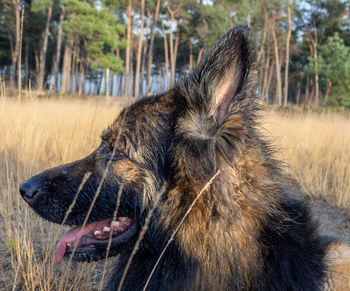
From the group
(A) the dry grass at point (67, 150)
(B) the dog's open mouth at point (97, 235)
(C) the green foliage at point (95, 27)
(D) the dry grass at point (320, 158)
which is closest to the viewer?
(B) the dog's open mouth at point (97, 235)

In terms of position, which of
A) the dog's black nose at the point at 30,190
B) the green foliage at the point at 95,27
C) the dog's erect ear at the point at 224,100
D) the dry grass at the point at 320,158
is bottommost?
the dry grass at the point at 320,158

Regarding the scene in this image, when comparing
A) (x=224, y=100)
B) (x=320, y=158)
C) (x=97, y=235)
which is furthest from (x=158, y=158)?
(x=320, y=158)

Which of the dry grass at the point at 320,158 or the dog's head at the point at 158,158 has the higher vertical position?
the dog's head at the point at 158,158

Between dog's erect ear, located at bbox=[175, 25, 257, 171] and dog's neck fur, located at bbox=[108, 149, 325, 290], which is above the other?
dog's erect ear, located at bbox=[175, 25, 257, 171]

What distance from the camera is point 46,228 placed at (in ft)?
11.0

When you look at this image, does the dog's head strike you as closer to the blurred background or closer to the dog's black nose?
the dog's black nose

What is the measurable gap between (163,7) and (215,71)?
30500 mm

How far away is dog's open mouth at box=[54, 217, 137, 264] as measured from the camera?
5.60ft

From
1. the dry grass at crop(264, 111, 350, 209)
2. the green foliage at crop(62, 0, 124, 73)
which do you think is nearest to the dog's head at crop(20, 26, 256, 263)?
the dry grass at crop(264, 111, 350, 209)

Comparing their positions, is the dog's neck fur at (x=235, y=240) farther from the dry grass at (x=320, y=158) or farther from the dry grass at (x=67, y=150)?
the dry grass at (x=320, y=158)

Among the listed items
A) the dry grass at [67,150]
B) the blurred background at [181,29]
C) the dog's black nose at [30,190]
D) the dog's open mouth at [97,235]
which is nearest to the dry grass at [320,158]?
the dry grass at [67,150]

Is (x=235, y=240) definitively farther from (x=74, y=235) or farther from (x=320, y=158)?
(x=320, y=158)

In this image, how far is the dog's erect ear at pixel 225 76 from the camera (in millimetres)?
1424

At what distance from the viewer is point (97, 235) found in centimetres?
175
